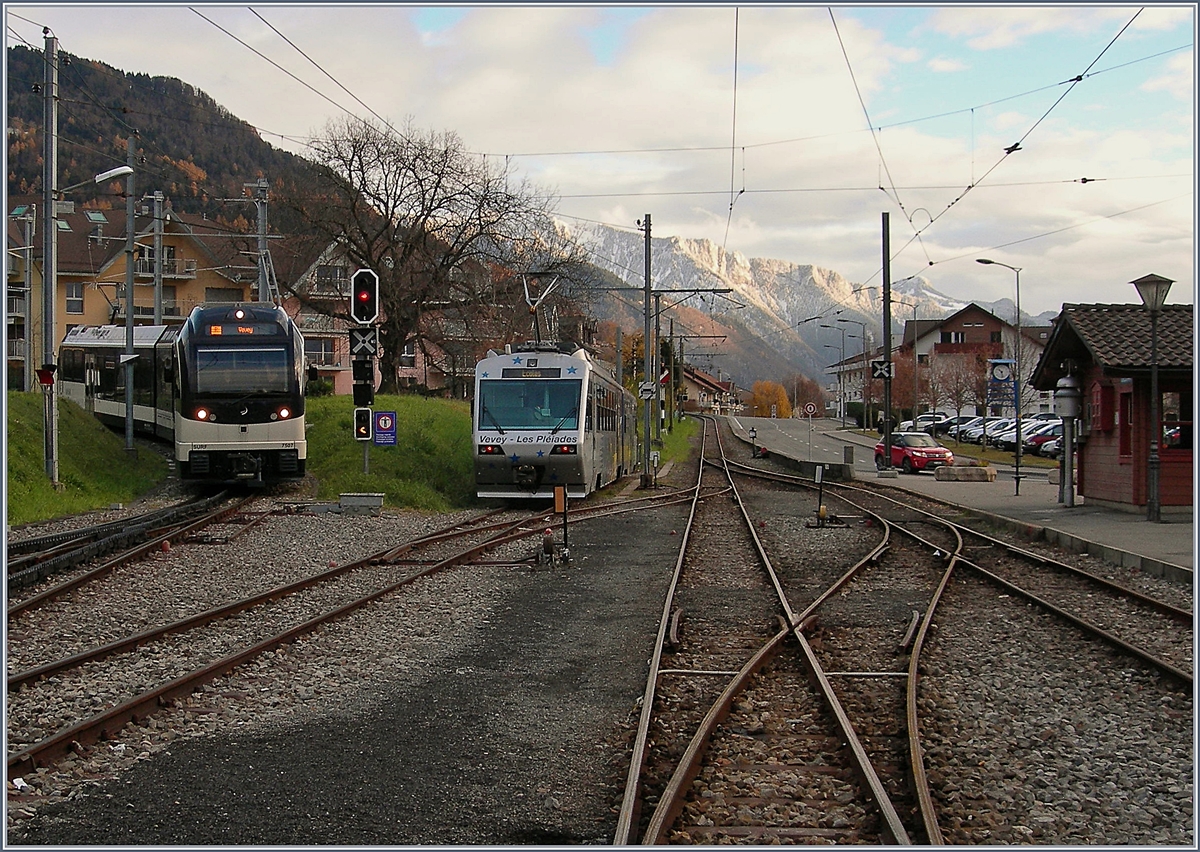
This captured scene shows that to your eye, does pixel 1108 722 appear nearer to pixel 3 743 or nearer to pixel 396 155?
pixel 3 743

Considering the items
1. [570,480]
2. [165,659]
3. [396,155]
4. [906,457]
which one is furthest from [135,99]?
[165,659]

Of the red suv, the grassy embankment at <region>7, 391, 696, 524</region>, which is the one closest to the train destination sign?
the grassy embankment at <region>7, 391, 696, 524</region>

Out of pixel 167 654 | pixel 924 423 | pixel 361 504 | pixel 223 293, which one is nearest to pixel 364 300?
pixel 361 504

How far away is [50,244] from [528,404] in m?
9.91

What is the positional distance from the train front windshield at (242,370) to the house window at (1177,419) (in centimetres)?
1672

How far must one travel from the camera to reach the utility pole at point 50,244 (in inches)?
855

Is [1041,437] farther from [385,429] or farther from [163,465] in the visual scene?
[163,465]

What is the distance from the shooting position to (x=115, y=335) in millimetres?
33812

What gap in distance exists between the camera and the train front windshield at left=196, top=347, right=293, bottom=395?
22547 mm

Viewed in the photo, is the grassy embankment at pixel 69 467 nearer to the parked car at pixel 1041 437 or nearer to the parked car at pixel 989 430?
the parked car at pixel 1041 437

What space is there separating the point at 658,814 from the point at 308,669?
4.30m

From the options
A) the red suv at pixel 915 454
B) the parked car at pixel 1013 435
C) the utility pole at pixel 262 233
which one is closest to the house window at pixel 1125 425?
the red suv at pixel 915 454

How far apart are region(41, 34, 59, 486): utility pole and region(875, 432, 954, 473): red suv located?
28.0 meters

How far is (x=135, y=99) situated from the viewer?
94438 millimetres
